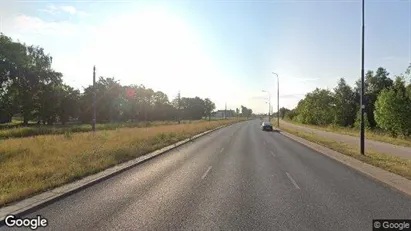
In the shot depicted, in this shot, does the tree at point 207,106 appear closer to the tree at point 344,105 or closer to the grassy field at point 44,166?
the tree at point 344,105

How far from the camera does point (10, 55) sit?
66.4 metres

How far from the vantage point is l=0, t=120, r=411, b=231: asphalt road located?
269 inches

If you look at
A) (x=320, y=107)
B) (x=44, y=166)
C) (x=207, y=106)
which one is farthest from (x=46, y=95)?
(x=207, y=106)

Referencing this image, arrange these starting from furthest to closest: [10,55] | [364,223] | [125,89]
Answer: [125,89] → [10,55] → [364,223]

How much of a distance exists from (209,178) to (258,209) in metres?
4.55

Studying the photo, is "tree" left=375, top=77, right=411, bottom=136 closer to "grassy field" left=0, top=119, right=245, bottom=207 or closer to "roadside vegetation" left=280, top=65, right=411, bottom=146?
"roadside vegetation" left=280, top=65, right=411, bottom=146

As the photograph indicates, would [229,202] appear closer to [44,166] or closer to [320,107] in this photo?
[44,166]

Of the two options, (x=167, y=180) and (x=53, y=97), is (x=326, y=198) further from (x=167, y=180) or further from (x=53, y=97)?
(x=53, y=97)

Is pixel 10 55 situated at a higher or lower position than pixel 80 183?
higher

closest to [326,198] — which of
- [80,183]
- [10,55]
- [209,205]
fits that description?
[209,205]

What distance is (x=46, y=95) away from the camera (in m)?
75.1

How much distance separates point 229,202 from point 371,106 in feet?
269

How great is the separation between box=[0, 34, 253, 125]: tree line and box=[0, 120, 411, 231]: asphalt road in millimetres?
54039

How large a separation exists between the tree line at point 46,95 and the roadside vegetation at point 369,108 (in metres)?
42.8
